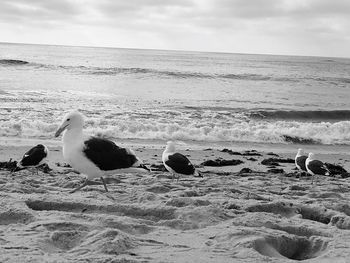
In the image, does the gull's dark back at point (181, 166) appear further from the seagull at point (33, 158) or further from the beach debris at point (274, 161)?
the beach debris at point (274, 161)

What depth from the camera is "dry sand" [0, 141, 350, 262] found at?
3.59 meters

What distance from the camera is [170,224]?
454 cm

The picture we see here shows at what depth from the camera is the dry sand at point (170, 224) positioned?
3592 mm

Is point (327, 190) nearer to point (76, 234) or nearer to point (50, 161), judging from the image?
point (76, 234)

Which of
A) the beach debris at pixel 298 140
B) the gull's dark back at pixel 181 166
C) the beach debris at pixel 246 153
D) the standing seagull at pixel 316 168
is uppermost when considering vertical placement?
the gull's dark back at pixel 181 166

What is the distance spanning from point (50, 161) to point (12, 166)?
1146 mm

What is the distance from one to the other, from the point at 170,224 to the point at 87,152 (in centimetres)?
194

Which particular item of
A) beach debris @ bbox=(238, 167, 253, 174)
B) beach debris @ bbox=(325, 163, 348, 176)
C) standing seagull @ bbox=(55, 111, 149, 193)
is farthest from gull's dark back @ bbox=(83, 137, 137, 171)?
beach debris @ bbox=(325, 163, 348, 176)

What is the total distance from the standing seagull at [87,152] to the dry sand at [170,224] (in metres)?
0.35

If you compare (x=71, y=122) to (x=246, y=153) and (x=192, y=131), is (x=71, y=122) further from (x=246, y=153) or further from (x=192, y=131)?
(x=192, y=131)

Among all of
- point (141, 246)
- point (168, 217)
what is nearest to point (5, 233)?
point (141, 246)

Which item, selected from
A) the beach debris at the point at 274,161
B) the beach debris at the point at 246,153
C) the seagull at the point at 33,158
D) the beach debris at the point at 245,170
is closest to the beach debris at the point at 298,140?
the beach debris at the point at 246,153

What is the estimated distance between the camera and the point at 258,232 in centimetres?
419

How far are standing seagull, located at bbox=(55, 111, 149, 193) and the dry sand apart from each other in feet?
Answer: 1.14
